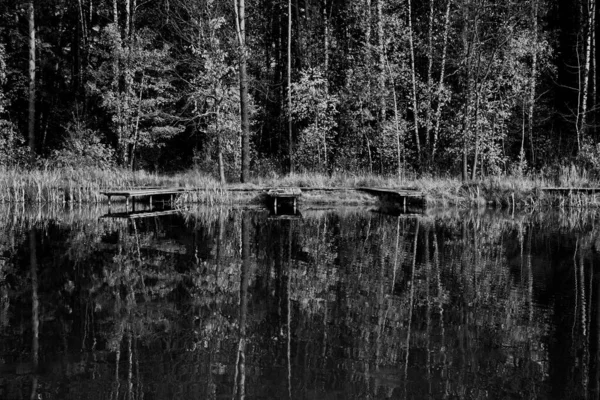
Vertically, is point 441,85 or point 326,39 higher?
point 326,39

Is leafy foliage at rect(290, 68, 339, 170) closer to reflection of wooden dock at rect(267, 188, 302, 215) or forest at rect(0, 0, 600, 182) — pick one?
forest at rect(0, 0, 600, 182)

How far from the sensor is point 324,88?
25.6 meters

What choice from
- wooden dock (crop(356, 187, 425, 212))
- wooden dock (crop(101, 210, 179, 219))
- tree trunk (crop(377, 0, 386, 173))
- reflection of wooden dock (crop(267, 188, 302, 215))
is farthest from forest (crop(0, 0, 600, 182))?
wooden dock (crop(101, 210, 179, 219))

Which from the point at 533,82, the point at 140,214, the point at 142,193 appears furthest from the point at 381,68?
the point at 140,214

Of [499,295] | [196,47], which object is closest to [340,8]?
[196,47]

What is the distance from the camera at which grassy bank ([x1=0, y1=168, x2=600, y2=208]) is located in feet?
58.7

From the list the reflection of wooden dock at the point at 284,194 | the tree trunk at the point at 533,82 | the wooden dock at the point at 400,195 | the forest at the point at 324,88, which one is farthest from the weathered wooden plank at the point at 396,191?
the tree trunk at the point at 533,82

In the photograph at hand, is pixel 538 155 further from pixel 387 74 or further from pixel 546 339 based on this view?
pixel 546 339

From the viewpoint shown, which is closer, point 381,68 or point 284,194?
point 284,194

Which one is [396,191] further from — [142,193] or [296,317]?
[296,317]

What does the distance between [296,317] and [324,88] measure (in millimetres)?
20380

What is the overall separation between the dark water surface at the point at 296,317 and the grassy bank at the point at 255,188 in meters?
6.47

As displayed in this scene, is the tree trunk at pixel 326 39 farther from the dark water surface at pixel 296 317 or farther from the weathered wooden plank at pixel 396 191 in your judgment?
the dark water surface at pixel 296 317

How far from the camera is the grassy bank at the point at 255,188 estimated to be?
17906 millimetres
